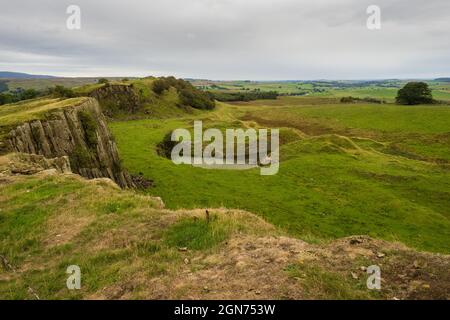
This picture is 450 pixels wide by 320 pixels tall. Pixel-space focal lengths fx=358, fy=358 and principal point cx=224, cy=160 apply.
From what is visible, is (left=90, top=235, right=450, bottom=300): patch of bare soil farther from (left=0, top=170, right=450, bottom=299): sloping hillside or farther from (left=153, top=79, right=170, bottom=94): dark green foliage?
(left=153, top=79, right=170, bottom=94): dark green foliage

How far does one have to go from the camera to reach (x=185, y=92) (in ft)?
386

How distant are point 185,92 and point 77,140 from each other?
283 feet

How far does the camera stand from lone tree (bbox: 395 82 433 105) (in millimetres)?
125375

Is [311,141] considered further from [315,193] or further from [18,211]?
[18,211]

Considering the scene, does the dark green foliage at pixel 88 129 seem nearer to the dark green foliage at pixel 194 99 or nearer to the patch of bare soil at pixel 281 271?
the patch of bare soil at pixel 281 271

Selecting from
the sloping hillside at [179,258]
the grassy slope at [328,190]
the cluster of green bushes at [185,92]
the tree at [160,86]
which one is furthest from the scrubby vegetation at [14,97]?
the sloping hillside at [179,258]

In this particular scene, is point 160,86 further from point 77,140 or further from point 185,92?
point 77,140

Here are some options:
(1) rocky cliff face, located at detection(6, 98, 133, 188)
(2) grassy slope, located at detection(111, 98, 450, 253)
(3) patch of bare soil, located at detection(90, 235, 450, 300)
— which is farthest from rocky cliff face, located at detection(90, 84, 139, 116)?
(3) patch of bare soil, located at detection(90, 235, 450, 300)

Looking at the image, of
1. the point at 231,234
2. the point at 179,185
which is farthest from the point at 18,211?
the point at 179,185

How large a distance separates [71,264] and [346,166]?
1706 inches

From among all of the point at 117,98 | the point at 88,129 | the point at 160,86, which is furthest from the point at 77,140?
the point at 160,86

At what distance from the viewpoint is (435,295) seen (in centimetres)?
911

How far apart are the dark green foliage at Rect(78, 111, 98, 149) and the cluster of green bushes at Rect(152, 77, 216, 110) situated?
7702cm

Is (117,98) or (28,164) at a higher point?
(117,98)
